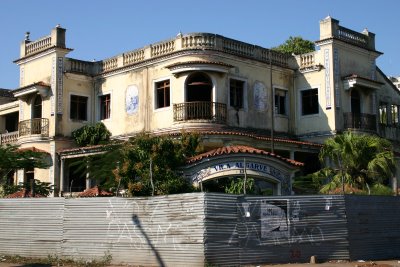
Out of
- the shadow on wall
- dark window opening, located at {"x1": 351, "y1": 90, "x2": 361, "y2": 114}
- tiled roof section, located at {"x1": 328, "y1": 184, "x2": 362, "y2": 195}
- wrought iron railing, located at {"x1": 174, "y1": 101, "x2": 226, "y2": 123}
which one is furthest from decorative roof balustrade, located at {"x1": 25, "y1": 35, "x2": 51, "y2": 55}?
the shadow on wall

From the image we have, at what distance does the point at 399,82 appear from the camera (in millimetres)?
56469

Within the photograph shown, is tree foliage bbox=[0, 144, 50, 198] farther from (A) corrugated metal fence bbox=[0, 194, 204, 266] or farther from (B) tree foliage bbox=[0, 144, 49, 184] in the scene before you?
(A) corrugated metal fence bbox=[0, 194, 204, 266]

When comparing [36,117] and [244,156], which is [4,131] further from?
[244,156]

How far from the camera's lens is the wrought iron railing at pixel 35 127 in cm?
2984

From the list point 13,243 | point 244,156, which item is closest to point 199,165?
point 244,156

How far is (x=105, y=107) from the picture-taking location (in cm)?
3073

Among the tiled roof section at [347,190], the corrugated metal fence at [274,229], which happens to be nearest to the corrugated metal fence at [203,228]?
the corrugated metal fence at [274,229]

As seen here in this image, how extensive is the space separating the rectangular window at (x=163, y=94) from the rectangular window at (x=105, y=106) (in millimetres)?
3643

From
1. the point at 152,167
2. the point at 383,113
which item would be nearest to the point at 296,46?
the point at 383,113

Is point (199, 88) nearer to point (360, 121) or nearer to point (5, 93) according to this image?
point (360, 121)

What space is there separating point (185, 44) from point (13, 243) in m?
12.8

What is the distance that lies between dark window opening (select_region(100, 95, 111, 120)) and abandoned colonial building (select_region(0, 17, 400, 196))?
0.06 metres

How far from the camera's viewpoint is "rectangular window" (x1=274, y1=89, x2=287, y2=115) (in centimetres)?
2969

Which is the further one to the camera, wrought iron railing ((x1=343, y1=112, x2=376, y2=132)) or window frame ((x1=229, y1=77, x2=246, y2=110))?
wrought iron railing ((x1=343, y1=112, x2=376, y2=132))
